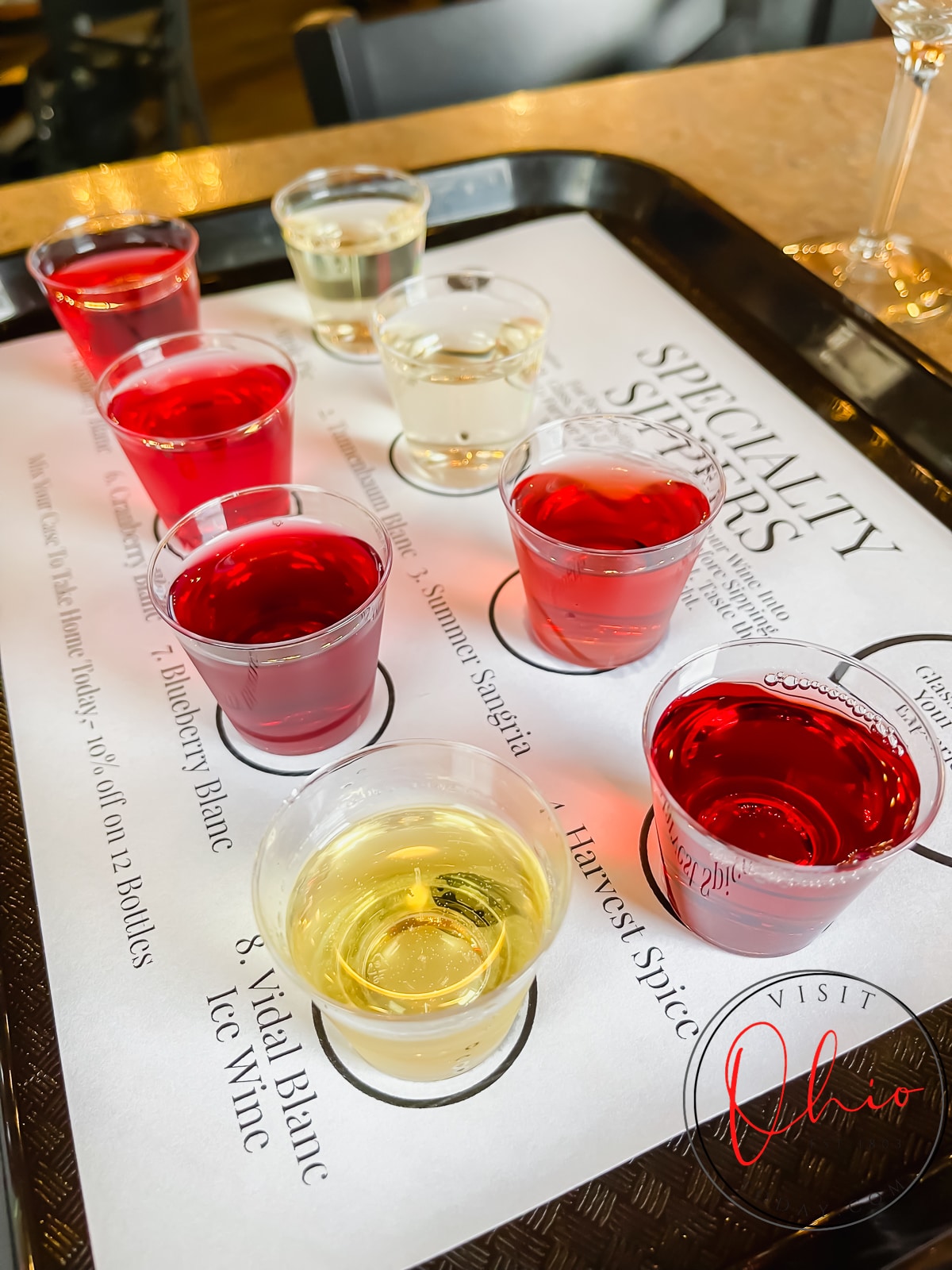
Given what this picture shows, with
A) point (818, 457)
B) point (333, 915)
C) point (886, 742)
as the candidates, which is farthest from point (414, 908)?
point (818, 457)

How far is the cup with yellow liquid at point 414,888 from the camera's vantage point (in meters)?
0.51

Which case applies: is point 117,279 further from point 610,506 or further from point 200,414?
point 610,506

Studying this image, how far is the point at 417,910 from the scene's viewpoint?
567mm

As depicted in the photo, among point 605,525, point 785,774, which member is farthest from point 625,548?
point 785,774

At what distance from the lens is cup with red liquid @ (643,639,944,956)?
0.52 metres

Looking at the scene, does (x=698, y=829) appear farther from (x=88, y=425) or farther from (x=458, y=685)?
(x=88, y=425)

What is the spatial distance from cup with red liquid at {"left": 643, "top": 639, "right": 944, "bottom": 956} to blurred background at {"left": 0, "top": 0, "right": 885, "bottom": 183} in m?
1.15

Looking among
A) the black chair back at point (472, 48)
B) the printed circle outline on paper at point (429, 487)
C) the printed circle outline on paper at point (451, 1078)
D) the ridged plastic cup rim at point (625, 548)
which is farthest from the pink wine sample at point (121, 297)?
the printed circle outline on paper at point (451, 1078)

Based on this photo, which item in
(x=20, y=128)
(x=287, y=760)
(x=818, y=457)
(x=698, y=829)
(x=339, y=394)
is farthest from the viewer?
(x=20, y=128)

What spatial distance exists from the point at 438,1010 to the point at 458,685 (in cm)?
25

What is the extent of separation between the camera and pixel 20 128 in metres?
1.94

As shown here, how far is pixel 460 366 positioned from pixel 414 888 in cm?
47

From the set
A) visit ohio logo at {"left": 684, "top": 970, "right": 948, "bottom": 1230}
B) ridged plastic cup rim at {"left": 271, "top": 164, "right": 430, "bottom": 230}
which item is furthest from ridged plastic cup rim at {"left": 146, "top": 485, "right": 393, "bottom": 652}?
ridged plastic cup rim at {"left": 271, "top": 164, "right": 430, "bottom": 230}

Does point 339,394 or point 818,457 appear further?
point 339,394
